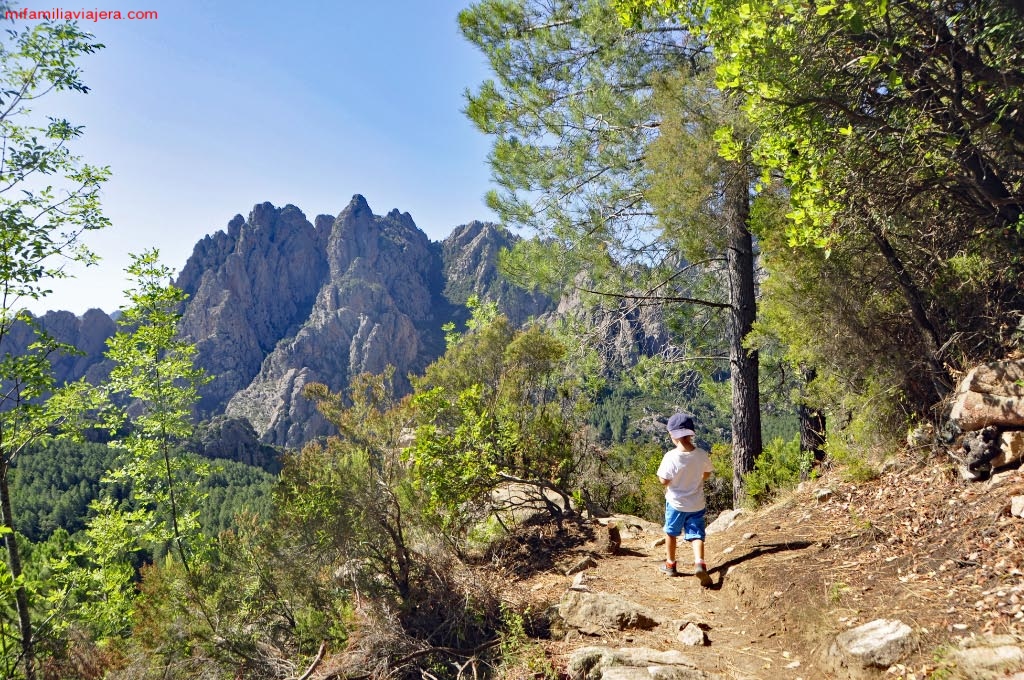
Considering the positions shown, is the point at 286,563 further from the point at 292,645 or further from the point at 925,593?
the point at 925,593

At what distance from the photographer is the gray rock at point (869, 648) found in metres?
2.64

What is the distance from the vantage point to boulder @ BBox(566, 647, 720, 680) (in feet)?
9.60

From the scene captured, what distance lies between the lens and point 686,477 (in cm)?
478

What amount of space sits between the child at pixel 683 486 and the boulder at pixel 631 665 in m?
1.52

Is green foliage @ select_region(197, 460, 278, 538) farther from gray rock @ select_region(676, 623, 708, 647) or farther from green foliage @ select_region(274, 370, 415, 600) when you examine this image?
gray rock @ select_region(676, 623, 708, 647)

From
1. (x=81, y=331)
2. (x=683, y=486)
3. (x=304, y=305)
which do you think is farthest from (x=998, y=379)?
(x=304, y=305)

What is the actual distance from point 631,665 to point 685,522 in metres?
2.00

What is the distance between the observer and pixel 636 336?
367 inches

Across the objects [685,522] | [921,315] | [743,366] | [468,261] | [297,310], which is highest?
[468,261]

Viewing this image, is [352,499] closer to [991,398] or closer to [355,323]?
[991,398]

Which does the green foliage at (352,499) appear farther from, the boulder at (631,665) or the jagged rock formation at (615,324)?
the jagged rock formation at (615,324)

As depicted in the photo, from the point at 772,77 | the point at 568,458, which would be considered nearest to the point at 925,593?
the point at 772,77

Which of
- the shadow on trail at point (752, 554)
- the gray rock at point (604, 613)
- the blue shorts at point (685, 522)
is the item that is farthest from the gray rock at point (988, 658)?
the blue shorts at point (685, 522)

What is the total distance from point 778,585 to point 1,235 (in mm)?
9032
